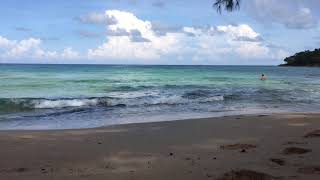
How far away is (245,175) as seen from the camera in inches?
236

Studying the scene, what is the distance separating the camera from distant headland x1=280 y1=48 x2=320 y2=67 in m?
134

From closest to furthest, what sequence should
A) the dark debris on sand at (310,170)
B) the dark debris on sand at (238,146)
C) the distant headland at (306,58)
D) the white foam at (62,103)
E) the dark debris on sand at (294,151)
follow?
the dark debris on sand at (310,170) → the dark debris on sand at (294,151) → the dark debris on sand at (238,146) → the white foam at (62,103) → the distant headland at (306,58)

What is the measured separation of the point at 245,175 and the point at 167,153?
2.06m

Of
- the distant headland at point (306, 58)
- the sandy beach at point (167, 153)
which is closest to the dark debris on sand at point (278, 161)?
the sandy beach at point (167, 153)

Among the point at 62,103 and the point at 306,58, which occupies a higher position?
the point at 62,103

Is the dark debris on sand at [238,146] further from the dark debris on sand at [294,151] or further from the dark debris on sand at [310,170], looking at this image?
the dark debris on sand at [310,170]

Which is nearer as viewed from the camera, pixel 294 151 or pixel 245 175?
pixel 245 175

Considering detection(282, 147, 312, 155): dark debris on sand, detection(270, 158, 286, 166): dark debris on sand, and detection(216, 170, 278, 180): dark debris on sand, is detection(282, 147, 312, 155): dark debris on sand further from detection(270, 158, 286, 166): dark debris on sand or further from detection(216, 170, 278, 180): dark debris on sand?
detection(216, 170, 278, 180): dark debris on sand

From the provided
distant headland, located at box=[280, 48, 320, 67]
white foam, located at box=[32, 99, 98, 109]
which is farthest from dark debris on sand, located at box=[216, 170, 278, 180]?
distant headland, located at box=[280, 48, 320, 67]

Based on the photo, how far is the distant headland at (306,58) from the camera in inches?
5261

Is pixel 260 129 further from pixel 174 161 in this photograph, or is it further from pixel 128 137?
pixel 174 161

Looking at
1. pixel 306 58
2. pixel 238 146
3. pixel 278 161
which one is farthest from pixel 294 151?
pixel 306 58

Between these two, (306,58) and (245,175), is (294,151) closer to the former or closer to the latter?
(245,175)

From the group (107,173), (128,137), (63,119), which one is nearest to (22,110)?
(63,119)
